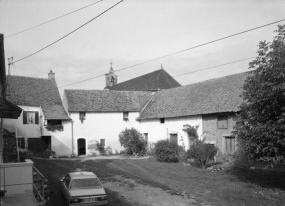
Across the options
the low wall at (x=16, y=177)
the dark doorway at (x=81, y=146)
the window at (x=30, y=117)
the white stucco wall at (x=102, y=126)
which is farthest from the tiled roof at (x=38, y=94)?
the low wall at (x=16, y=177)

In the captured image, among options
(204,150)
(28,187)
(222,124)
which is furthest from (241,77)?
(28,187)

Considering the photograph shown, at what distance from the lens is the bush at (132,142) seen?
3105 cm

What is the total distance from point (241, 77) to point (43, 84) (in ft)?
74.8

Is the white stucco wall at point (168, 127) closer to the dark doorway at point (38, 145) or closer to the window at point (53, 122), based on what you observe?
the window at point (53, 122)

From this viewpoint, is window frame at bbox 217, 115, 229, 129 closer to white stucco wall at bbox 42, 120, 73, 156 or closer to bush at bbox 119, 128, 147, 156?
bush at bbox 119, 128, 147, 156

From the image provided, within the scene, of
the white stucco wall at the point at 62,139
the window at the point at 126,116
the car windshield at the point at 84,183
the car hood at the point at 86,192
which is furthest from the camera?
the window at the point at 126,116

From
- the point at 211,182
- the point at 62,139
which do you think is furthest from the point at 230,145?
the point at 62,139

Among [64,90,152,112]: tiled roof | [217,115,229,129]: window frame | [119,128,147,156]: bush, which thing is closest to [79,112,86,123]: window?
[64,90,152,112]: tiled roof

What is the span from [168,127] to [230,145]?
8270 mm

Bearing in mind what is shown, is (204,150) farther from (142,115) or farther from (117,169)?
(142,115)

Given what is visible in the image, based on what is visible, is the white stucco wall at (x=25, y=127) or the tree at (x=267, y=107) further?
the white stucco wall at (x=25, y=127)

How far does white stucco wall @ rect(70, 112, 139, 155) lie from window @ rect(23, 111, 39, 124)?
369cm

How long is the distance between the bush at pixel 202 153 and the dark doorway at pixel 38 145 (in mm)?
16450

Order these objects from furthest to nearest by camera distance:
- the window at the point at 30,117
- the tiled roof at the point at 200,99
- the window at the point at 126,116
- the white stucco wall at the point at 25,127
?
the window at the point at 126,116 < the window at the point at 30,117 < the white stucco wall at the point at 25,127 < the tiled roof at the point at 200,99
